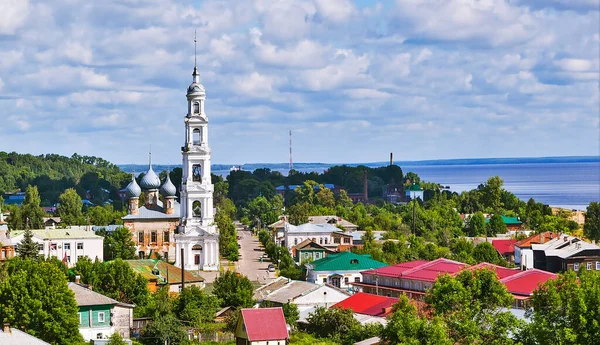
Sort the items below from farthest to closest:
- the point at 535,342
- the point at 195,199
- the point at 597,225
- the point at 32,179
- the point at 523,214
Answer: the point at 32,179 < the point at 523,214 < the point at 597,225 < the point at 195,199 < the point at 535,342

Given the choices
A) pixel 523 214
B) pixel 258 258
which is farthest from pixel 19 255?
pixel 523 214

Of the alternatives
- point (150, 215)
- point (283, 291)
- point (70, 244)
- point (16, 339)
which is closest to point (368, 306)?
point (283, 291)

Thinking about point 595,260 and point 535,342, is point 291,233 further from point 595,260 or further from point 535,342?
point 535,342

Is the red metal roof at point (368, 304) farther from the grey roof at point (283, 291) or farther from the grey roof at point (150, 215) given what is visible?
the grey roof at point (150, 215)

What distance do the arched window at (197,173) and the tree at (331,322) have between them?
98.8ft

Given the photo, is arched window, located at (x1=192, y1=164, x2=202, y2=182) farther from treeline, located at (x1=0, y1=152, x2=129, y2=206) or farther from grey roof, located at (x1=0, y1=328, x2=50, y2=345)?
treeline, located at (x1=0, y1=152, x2=129, y2=206)

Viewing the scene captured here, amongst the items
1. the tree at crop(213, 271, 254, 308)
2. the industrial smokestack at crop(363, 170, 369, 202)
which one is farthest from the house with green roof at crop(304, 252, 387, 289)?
the industrial smokestack at crop(363, 170, 369, 202)

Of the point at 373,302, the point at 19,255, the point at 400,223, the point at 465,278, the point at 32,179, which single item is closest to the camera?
the point at 465,278

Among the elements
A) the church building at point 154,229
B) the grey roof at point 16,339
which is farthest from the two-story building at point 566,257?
the grey roof at point 16,339

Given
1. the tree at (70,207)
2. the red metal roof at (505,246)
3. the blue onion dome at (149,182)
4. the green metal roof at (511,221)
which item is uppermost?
the blue onion dome at (149,182)

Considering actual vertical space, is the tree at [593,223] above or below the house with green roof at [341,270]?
above

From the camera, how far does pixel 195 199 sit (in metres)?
74.2

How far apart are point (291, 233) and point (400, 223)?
48.4ft

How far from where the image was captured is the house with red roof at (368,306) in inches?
1784
